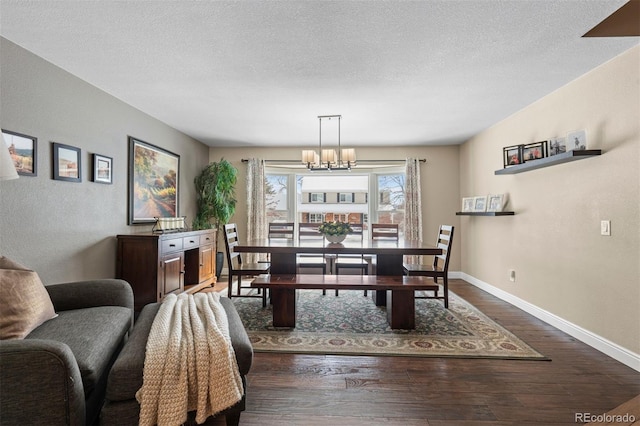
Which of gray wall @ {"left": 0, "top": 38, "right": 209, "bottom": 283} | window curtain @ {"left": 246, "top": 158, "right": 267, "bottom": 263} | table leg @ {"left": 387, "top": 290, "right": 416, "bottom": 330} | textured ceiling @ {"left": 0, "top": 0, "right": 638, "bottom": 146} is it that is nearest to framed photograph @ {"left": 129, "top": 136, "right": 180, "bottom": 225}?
gray wall @ {"left": 0, "top": 38, "right": 209, "bottom": 283}

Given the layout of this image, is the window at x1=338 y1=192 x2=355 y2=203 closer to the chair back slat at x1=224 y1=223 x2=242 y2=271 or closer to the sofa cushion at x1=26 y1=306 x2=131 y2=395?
the chair back slat at x1=224 y1=223 x2=242 y2=271

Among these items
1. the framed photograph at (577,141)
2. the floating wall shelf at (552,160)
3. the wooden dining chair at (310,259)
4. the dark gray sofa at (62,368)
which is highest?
the framed photograph at (577,141)

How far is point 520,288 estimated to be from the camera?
11.7 ft

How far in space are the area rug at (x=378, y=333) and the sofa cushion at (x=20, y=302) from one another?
4.74 ft

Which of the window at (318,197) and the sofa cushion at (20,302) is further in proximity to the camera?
the window at (318,197)

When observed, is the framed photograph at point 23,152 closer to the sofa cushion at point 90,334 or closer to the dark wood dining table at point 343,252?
the sofa cushion at point 90,334

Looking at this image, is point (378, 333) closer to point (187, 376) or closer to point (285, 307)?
point (285, 307)

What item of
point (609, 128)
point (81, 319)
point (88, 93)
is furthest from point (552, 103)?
point (88, 93)

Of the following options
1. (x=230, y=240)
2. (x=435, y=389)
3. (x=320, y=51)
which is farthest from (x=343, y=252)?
(x=320, y=51)

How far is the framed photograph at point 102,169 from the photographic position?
2.88 meters

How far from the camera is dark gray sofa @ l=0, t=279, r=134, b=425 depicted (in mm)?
1147

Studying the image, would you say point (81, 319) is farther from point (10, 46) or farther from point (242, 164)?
point (242, 164)

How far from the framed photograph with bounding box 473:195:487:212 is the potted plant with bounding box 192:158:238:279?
152 inches

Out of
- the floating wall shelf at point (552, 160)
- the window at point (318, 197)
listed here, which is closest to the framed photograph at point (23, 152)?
the window at point (318, 197)
